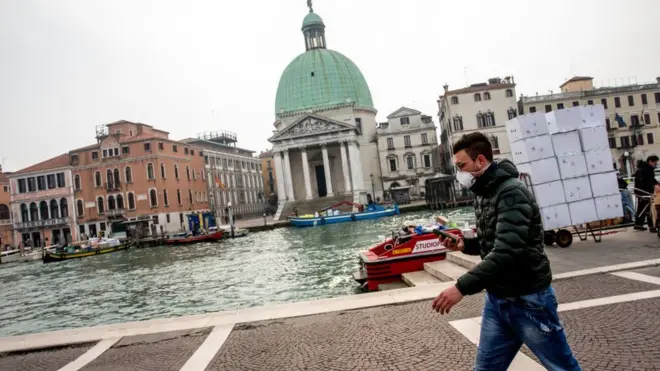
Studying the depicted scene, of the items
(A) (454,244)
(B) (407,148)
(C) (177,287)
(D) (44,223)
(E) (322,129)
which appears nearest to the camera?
(A) (454,244)

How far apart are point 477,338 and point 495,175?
2.89 m

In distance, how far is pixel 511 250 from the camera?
2705 mm

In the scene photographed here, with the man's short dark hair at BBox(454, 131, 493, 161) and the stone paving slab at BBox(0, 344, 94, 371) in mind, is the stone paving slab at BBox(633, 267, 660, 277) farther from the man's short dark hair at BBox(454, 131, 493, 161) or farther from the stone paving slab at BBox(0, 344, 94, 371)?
the stone paving slab at BBox(0, 344, 94, 371)

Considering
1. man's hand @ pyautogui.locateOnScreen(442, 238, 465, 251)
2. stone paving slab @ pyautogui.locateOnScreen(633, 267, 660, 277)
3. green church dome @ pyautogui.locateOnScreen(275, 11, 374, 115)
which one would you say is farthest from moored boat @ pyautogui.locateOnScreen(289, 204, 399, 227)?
man's hand @ pyautogui.locateOnScreen(442, 238, 465, 251)

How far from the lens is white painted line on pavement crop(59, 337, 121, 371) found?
593cm

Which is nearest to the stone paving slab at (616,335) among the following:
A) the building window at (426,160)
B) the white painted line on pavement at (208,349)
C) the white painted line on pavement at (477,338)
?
the white painted line on pavement at (477,338)

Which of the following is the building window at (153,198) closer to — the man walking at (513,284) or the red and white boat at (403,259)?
the red and white boat at (403,259)

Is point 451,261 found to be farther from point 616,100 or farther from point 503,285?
point 616,100

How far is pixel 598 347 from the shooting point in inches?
177

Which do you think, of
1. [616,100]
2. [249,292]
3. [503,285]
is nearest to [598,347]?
[503,285]

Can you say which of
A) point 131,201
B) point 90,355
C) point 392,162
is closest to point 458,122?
point 392,162

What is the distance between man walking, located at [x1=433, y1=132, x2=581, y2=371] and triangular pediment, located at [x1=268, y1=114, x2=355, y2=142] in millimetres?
59170

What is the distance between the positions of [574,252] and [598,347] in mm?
5862

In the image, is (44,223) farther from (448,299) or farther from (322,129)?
(448,299)
